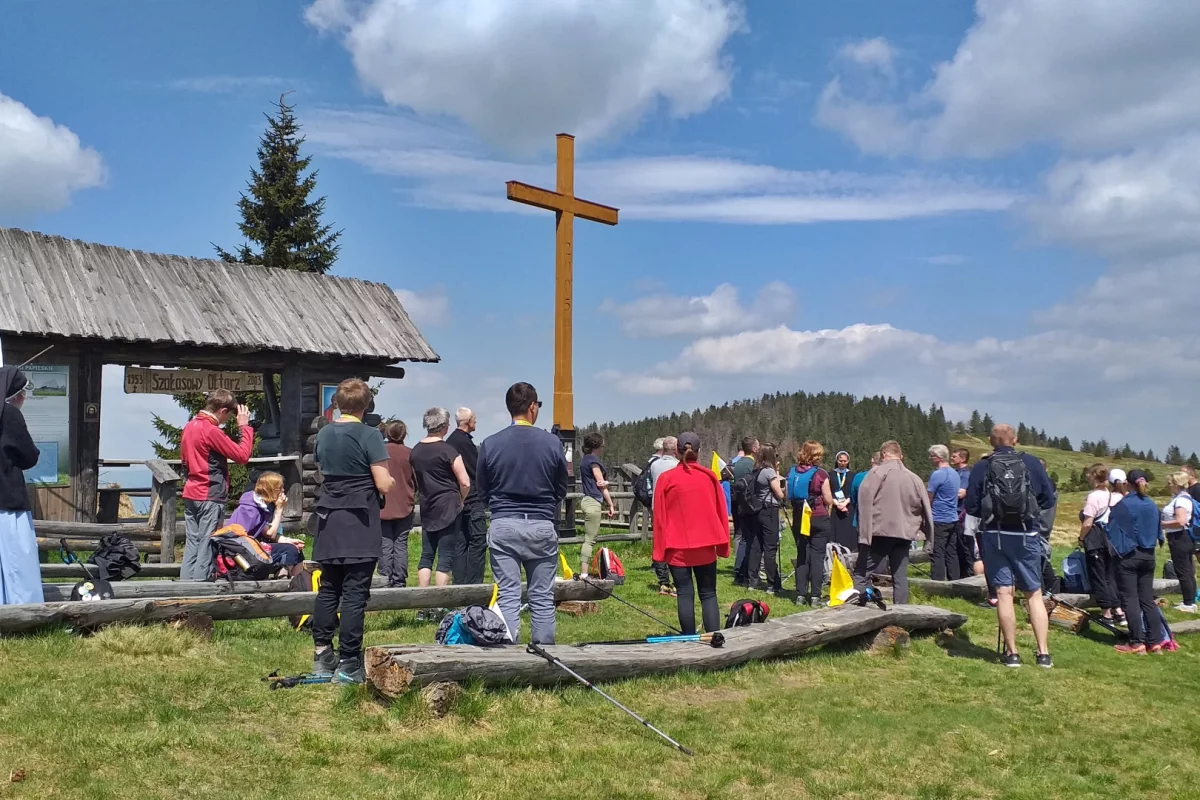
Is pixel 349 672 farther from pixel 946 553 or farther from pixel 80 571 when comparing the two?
pixel 946 553

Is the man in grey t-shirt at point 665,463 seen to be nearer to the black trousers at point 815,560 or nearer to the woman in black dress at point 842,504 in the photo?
the black trousers at point 815,560

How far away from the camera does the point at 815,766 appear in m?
5.64

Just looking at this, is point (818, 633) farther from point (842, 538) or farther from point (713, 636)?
point (842, 538)

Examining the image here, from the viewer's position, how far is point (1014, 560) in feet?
27.3

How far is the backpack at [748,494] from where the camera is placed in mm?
11484

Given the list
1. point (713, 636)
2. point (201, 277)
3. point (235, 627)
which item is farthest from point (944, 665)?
point (201, 277)

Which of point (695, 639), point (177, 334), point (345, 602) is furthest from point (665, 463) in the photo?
point (177, 334)

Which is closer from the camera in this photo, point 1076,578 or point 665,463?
point 665,463

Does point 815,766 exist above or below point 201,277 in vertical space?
below

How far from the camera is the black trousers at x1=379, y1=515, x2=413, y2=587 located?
942 centimetres

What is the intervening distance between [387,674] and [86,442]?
32.7 ft

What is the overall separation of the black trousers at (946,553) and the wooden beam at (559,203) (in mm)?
7029

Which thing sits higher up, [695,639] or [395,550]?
[395,550]

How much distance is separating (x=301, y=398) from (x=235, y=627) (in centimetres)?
797
